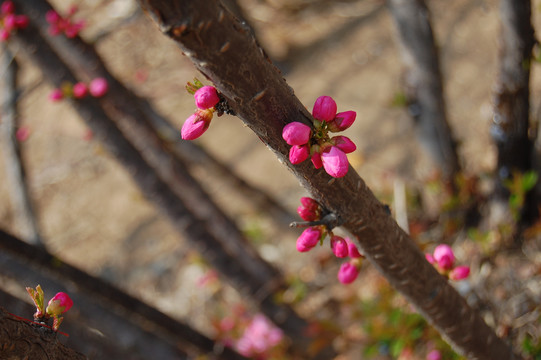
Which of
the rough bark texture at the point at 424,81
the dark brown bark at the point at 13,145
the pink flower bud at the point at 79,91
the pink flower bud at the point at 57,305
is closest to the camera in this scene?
the pink flower bud at the point at 57,305

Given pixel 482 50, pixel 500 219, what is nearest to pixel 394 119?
pixel 482 50

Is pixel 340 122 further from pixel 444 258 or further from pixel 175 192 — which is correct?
pixel 175 192

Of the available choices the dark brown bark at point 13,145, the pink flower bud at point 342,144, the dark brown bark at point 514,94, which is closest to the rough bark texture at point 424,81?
the dark brown bark at point 514,94

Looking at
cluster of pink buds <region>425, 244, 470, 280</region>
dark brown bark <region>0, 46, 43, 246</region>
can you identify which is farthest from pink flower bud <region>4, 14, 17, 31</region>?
cluster of pink buds <region>425, 244, 470, 280</region>

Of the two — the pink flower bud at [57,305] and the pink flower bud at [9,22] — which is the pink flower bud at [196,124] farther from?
the pink flower bud at [9,22]

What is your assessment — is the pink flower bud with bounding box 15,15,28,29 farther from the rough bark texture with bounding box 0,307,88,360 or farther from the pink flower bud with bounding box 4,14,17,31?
the rough bark texture with bounding box 0,307,88,360

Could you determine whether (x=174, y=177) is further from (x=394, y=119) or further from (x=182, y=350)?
(x=394, y=119)

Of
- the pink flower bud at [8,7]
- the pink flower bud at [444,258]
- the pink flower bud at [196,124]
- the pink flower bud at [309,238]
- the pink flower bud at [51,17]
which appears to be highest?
the pink flower bud at [8,7]
